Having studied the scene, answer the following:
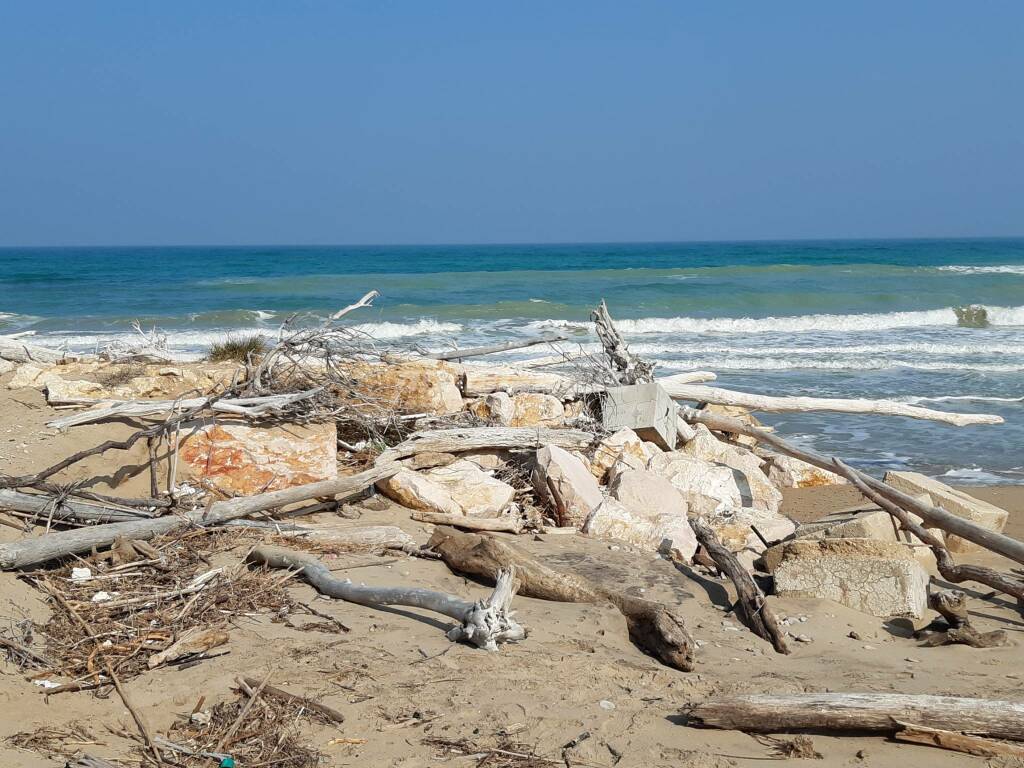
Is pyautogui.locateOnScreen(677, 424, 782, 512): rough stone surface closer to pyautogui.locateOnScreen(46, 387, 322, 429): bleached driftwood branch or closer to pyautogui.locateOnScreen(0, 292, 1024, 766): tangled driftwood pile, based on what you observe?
pyautogui.locateOnScreen(0, 292, 1024, 766): tangled driftwood pile

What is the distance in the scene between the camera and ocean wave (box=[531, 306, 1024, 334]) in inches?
926

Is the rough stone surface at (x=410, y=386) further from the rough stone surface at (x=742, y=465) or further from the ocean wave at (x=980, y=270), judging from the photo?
the ocean wave at (x=980, y=270)

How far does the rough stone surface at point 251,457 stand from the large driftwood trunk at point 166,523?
0.29m

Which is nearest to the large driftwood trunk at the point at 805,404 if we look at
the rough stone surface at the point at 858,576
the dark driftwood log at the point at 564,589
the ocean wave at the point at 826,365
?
the rough stone surface at the point at 858,576

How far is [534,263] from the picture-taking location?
55.3 meters

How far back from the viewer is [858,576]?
16.0 ft

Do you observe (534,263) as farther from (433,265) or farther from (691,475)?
(691,475)

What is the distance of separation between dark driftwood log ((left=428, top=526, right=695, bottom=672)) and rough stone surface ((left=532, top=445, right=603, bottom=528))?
1.09 m

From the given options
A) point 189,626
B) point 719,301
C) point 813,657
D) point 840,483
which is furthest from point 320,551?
point 719,301

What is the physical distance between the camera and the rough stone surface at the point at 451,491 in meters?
6.00

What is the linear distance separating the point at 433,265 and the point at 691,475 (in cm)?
4869

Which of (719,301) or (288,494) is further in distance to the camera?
(719,301)

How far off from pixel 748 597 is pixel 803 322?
21.4 meters

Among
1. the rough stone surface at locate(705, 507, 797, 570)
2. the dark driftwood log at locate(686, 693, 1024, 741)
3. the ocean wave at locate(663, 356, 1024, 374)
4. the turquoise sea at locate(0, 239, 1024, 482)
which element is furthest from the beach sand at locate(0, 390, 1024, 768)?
the ocean wave at locate(663, 356, 1024, 374)
